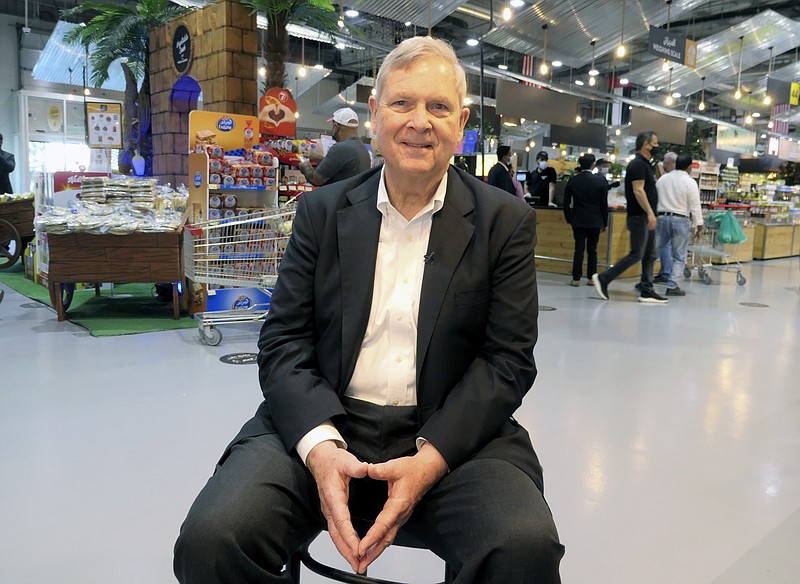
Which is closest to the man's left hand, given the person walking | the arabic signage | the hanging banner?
the hanging banner

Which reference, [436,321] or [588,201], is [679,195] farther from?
[436,321]

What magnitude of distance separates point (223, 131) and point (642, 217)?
4466 millimetres

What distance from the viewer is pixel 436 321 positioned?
1472mm

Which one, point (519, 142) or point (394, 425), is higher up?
point (519, 142)

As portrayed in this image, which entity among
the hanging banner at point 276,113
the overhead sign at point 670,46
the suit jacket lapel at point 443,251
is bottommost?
the suit jacket lapel at point 443,251

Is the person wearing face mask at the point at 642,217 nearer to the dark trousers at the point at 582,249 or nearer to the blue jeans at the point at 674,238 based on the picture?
the blue jeans at the point at 674,238

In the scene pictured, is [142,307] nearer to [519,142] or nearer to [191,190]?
[191,190]

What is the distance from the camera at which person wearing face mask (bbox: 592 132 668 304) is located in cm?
732

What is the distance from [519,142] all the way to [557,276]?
15.4m

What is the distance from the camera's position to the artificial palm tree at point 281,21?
6531mm

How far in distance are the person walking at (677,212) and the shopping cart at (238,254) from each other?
4870 millimetres

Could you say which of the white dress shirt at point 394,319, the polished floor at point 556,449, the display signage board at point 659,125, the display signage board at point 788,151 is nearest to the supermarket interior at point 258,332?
the polished floor at point 556,449

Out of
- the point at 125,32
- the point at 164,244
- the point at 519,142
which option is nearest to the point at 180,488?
the point at 164,244

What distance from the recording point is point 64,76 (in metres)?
15.6
